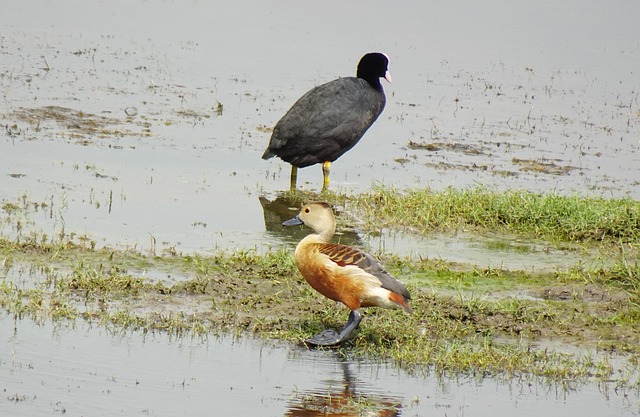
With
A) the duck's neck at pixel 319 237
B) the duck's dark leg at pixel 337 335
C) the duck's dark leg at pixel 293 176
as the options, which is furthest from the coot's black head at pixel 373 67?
the duck's dark leg at pixel 337 335

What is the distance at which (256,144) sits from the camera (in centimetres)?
1505

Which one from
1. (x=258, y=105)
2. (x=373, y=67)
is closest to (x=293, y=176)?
(x=373, y=67)

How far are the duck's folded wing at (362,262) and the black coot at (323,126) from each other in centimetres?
Answer: 515

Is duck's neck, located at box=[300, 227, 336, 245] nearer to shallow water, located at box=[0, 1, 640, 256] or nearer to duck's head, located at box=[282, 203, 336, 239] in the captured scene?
duck's head, located at box=[282, 203, 336, 239]

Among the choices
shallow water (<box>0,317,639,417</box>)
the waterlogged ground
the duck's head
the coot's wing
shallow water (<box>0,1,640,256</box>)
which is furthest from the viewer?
the coot's wing

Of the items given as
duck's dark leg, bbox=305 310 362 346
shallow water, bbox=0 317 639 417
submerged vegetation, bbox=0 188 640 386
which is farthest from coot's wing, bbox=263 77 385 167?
shallow water, bbox=0 317 639 417

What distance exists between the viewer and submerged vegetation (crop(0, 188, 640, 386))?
7883mm

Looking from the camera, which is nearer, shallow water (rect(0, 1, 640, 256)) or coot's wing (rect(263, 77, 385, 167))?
shallow water (rect(0, 1, 640, 256))

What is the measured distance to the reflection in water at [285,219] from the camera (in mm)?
10945

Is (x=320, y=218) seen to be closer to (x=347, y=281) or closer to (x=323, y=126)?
(x=347, y=281)

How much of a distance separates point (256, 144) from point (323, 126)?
191 centimetres

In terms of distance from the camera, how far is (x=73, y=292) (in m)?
8.41

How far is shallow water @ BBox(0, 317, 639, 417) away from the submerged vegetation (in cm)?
22

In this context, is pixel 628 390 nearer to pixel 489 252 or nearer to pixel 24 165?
pixel 489 252
